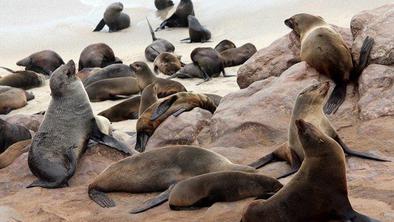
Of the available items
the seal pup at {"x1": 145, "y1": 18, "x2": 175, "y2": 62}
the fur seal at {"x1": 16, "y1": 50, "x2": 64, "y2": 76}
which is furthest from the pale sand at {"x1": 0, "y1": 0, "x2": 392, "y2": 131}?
the fur seal at {"x1": 16, "y1": 50, "x2": 64, "y2": 76}

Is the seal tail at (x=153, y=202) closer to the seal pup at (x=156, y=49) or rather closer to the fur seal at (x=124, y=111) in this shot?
the fur seal at (x=124, y=111)

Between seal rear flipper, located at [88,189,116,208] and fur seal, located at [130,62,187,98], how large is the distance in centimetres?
407

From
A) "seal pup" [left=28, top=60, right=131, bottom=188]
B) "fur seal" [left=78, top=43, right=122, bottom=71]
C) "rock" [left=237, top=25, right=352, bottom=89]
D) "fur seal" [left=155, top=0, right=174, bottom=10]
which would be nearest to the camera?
"seal pup" [left=28, top=60, right=131, bottom=188]

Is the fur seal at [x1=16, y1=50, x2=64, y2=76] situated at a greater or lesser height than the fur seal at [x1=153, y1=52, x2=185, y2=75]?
lesser

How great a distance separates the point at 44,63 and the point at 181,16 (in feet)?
15.7

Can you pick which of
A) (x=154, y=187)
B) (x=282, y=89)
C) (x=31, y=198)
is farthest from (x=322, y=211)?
(x=282, y=89)

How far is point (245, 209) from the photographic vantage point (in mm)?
3799

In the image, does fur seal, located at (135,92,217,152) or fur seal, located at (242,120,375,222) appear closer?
fur seal, located at (242,120,375,222)

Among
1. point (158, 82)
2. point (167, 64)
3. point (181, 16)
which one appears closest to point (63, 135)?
point (158, 82)

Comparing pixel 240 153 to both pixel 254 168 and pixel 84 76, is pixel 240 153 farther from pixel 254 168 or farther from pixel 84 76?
pixel 84 76

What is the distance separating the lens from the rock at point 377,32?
6.51 meters

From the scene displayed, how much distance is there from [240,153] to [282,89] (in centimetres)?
116

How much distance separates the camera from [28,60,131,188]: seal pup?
5754mm

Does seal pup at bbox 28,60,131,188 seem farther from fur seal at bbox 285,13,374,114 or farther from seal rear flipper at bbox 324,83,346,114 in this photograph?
fur seal at bbox 285,13,374,114
